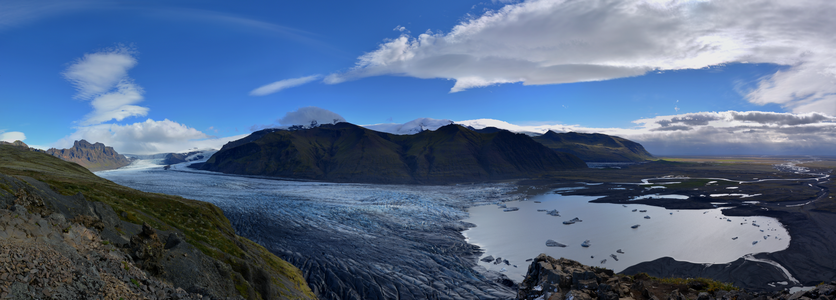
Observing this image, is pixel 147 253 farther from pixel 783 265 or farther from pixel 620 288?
pixel 783 265

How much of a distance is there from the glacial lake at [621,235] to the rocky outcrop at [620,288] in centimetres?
1756

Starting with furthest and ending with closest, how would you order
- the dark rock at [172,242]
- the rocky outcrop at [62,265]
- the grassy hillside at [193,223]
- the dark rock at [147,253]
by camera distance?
the grassy hillside at [193,223] → the dark rock at [172,242] → the dark rock at [147,253] → the rocky outcrop at [62,265]

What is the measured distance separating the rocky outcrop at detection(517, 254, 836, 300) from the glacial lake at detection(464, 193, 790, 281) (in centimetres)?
1756

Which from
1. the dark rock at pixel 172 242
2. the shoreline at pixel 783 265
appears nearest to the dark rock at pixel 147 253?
the dark rock at pixel 172 242

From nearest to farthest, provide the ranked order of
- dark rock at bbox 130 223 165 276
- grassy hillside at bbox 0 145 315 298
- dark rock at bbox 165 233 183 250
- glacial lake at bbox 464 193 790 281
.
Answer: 1. dark rock at bbox 130 223 165 276
2. dark rock at bbox 165 233 183 250
3. grassy hillside at bbox 0 145 315 298
4. glacial lake at bbox 464 193 790 281

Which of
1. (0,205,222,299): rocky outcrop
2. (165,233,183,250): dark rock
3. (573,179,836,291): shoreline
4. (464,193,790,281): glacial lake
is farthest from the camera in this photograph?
(464,193,790,281): glacial lake

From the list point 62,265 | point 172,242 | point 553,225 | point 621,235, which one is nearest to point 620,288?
point 62,265

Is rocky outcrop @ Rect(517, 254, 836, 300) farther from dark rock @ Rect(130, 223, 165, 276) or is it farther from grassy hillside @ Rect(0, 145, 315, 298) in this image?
dark rock @ Rect(130, 223, 165, 276)

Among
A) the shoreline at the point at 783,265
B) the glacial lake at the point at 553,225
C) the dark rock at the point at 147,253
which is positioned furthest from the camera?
the glacial lake at the point at 553,225

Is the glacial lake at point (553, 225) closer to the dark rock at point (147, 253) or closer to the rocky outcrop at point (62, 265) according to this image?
the dark rock at point (147, 253)

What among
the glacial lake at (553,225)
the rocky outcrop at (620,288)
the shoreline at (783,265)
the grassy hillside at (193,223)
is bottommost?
the shoreline at (783,265)

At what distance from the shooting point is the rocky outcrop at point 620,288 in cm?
1766

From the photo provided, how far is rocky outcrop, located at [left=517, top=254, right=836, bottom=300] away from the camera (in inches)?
695

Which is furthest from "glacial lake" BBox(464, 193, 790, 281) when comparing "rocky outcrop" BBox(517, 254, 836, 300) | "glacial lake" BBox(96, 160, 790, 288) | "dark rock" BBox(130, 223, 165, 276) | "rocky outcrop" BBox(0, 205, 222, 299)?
"rocky outcrop" BBox(0, 205, 222, 299)
